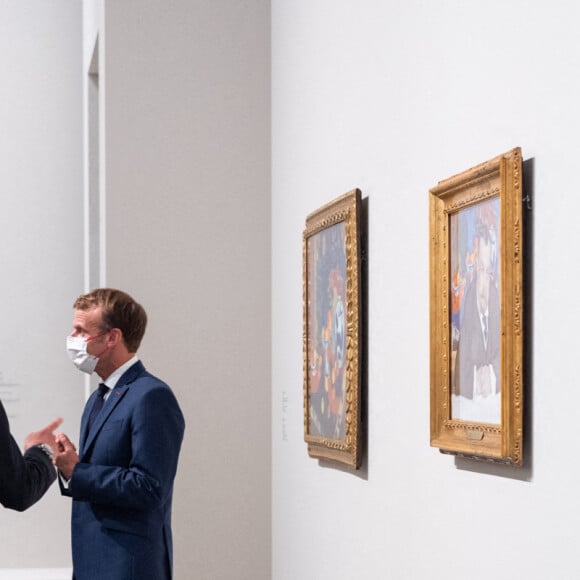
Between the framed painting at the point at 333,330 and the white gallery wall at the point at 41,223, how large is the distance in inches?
212

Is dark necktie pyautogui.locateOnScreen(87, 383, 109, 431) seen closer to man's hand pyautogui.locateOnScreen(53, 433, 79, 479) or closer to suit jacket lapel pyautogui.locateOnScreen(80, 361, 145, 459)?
suit jacket lapel pyautogui.locateOnScreen(80, 361, 145, 459)

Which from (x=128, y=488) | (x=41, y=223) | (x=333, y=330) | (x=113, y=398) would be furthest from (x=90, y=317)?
(x=41, y=223)

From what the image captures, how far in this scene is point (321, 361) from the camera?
6.45 metres

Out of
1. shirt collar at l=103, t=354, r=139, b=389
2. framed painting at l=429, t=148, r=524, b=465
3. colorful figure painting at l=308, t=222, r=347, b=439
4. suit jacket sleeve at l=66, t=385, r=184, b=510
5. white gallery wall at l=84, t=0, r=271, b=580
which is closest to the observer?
framed painting at l=429, t=148, r=524, b=465

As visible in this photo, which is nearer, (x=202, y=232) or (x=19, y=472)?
(x=19, y=472)

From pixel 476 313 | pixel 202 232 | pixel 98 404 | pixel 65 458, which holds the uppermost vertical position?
pixel 202 232

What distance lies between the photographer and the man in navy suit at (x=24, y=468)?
16.6 ft

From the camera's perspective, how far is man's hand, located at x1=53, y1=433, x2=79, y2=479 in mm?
5371

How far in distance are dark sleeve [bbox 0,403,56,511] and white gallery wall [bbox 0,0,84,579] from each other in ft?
20.5

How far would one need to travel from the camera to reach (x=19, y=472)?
5152 mm

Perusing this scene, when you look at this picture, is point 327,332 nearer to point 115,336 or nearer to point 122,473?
point 115,336

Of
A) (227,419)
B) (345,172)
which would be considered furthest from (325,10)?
(227,419)

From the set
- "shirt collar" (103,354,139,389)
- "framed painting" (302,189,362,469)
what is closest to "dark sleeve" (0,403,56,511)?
"shirt collar" (103,354,139,389)

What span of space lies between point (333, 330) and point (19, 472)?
1880 mm
